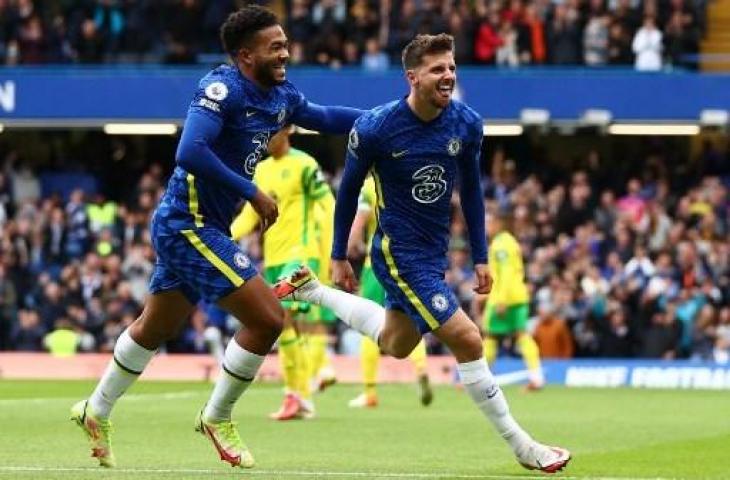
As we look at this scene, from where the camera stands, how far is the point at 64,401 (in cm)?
1880

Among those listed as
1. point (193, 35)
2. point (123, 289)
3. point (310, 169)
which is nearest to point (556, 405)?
point (310, 169)

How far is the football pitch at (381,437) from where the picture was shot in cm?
1093

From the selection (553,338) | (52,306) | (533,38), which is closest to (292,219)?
(553,338)

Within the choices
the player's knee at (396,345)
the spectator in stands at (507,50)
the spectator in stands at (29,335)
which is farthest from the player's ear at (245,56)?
the spectator in stands at (507,50)

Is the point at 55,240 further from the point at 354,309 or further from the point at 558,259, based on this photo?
the point at 354,309

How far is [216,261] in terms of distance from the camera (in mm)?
10516

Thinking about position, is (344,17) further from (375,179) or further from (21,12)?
(375,179)

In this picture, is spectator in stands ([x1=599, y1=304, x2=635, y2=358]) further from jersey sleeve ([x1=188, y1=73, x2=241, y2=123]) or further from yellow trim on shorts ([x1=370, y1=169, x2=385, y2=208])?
jersey sleeve ([x1=188, y1=73, x2=241, y2=123])

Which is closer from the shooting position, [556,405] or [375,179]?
[375,179]

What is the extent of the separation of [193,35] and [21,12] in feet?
9.66

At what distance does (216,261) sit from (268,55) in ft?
3.88

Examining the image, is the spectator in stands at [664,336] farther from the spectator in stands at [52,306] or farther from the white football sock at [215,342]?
the spectator in stands at [52,306]

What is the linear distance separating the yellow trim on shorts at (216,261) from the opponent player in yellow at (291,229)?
17.7 feet

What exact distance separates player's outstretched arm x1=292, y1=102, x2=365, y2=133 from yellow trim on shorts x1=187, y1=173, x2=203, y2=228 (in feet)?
2.65
